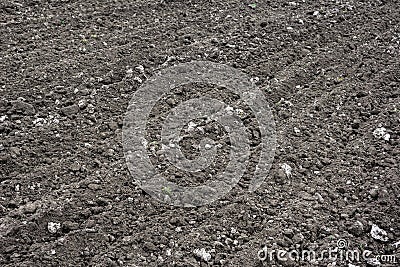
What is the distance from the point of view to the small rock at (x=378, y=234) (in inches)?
103

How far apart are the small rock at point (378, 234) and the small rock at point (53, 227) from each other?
1548mm

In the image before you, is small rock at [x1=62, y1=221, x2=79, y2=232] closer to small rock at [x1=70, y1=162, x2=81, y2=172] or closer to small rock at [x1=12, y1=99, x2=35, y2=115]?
small rock at [x1=70, y1=162, x2=81, y2=172]

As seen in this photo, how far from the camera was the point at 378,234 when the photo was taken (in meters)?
2.64

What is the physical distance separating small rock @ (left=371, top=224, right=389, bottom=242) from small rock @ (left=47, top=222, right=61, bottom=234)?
5.08 ft

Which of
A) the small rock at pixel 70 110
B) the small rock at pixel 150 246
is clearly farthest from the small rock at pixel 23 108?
the small rock at pixel 150 246

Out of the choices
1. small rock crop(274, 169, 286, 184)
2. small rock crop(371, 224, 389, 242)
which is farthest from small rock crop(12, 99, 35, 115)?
small rock crop(371, 224, 389, 242)

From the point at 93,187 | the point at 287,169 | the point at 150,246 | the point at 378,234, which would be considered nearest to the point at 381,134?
the point at 287,169

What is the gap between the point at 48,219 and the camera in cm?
260

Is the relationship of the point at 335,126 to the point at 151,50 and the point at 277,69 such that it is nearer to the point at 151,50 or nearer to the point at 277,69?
the point at 277,69

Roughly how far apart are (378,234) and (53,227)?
160 cm

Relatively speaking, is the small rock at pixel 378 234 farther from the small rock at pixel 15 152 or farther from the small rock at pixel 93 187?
the small rock at pixel 15 152

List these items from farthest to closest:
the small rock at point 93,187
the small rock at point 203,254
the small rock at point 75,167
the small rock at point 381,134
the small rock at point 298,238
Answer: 1. the small rock at point 381,134
2. the small rock at point 75,167
3. the small rock at point 93,187
4. the small rock at point 298,238
5. the small rock at point 203,254

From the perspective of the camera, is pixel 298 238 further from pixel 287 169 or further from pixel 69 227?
pixel 69 227

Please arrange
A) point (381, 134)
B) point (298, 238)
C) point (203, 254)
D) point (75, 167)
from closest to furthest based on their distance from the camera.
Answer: point (203, 254) → point (298, 238) → point (75, 167) → point (381, 134)
